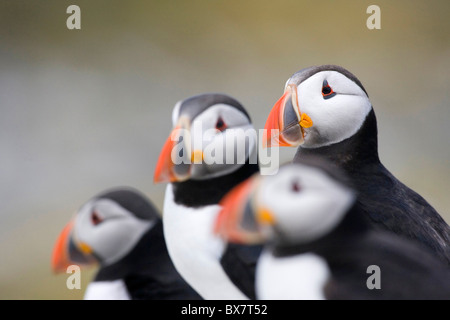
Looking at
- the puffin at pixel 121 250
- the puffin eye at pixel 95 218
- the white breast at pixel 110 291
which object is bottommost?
the white breast at pixel 110 291

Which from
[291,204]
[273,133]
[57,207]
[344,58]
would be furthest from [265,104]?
[291,204]

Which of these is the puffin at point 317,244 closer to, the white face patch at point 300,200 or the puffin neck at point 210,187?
the white face patch at point 300,200

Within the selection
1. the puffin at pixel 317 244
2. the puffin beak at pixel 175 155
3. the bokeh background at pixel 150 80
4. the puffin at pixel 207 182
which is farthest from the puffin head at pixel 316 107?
the bokeh background at pixel 150 80

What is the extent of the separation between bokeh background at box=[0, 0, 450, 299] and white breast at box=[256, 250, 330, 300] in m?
4.40

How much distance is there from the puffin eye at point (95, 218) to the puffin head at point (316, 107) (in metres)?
0.55

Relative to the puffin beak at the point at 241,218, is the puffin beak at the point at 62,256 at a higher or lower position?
lower

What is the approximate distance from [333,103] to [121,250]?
2.57ft

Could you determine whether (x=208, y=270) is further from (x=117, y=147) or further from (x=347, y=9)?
(x=347, y=9)

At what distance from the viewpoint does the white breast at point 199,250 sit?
2158mm

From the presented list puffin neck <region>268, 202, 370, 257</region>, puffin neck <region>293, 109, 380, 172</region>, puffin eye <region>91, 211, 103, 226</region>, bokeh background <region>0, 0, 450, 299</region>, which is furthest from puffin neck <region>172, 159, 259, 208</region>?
bokeh background <region>0, 0, 450, 299</region>

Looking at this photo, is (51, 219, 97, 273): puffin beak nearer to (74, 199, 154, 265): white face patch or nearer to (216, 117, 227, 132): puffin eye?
(74, 199, 154, 265): white face patch

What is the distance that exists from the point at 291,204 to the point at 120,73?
23.2 ft

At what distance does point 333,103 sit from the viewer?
95.3 inches

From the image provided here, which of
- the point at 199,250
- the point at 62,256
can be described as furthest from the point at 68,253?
the point at 199,250
